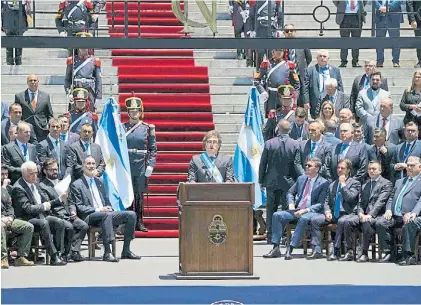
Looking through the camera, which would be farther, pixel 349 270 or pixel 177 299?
pixel 349 270

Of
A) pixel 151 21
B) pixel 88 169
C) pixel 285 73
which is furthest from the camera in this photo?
pixel 151 21

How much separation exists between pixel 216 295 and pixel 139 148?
566cm

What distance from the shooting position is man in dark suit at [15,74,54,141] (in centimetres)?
2350

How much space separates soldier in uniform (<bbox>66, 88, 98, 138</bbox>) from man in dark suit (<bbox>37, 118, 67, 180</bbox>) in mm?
1156

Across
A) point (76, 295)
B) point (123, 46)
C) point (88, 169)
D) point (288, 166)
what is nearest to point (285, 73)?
point (288, 166)

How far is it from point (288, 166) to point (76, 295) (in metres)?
5.58

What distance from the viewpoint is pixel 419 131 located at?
75.1ft

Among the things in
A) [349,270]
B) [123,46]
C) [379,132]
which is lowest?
[349,270]

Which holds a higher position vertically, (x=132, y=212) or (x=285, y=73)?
(x=285, y=73)

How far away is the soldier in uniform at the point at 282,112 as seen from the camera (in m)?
23.2

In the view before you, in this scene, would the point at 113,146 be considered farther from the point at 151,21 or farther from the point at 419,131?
the point at 151,21

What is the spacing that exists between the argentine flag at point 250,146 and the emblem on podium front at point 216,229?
397 cm

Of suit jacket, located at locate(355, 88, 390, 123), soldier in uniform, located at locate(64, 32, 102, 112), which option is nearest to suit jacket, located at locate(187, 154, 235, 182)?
suit jacket, located at locate(355, 88, 390, 123)

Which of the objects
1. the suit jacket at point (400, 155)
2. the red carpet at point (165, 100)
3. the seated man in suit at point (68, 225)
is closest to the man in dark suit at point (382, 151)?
the suit jacket at point (400, 155)
